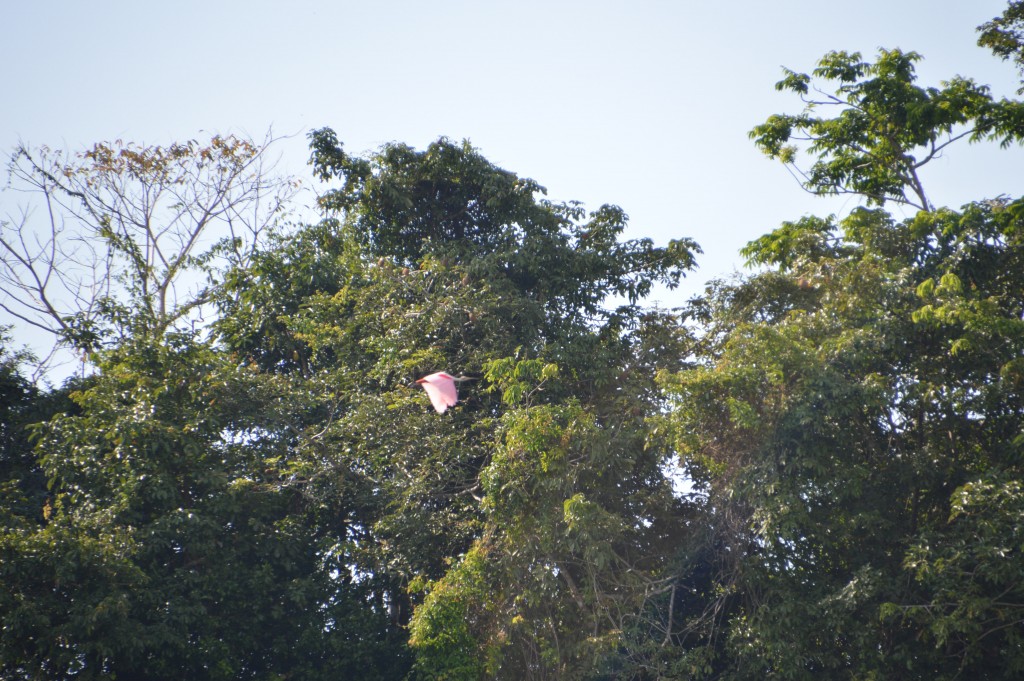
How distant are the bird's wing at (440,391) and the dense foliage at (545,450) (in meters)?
0.42

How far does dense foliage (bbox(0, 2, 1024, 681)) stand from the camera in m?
7.75

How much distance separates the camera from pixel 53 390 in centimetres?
1135

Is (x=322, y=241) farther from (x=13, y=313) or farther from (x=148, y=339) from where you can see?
(x=13, y=313)

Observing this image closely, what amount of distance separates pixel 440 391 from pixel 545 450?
1143mm

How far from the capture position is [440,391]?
8.88 meters

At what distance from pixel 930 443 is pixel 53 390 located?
30.7 ft

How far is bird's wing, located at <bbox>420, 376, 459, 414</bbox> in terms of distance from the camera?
8.85 metres

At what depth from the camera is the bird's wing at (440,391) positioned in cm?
885

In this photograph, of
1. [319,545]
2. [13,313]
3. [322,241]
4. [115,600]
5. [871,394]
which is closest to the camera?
[871,394]

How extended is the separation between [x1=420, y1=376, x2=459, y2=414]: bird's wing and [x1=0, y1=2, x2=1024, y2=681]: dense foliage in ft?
1.37

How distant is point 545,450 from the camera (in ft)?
27.7

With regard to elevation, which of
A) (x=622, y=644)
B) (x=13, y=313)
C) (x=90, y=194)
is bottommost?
(x=622, y=644)

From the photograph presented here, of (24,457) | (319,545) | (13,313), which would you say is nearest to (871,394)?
(319,545)

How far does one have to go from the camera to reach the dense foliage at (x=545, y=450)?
25.4 ft
